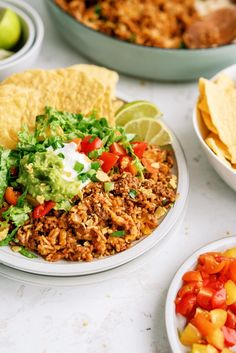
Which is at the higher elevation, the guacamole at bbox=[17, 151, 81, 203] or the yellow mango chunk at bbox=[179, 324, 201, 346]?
the guacamole at bbox=[17, 151, 81, 203]

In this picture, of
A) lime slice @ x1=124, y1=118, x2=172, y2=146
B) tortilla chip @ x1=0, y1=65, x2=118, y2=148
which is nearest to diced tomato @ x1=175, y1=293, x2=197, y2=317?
lime slice @ x1=124, y1=118, x2=172, y2=146

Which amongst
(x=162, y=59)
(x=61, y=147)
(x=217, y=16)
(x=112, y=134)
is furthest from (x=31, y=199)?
(x=217, y=16)

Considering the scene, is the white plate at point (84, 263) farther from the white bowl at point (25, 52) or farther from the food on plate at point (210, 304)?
the white bowl at point (25, 52)

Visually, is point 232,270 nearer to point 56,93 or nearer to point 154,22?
point 56,93

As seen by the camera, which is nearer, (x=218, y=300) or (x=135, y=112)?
(x=218, y=300)

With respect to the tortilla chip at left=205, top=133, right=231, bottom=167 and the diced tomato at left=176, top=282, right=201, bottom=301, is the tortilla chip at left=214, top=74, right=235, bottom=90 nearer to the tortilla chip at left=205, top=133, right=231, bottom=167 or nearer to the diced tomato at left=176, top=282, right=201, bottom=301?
the tortilla chip at left=205, top=133, right=231, bottom=167

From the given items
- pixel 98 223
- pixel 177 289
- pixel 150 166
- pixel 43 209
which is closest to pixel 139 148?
pixel 150 166
